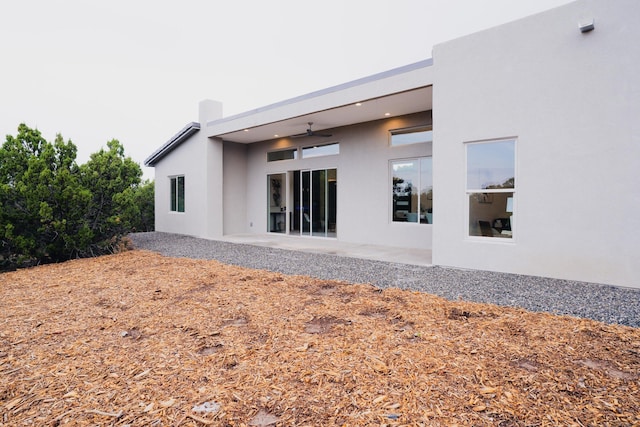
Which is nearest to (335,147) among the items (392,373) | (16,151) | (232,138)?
(232,138)

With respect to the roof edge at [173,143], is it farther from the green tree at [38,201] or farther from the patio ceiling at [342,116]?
the green tree at [38,201]

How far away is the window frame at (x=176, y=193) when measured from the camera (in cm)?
1317

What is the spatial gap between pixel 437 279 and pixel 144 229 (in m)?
15.2

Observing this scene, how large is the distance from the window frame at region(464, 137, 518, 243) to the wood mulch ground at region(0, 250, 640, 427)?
2327mm

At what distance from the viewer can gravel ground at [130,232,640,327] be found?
402cm

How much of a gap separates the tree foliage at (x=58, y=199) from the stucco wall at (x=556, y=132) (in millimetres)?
8085

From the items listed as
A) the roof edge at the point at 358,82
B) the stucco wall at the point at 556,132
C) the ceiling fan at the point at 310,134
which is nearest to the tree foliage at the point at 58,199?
the roof edge at the point at 358,82

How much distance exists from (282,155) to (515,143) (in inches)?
335

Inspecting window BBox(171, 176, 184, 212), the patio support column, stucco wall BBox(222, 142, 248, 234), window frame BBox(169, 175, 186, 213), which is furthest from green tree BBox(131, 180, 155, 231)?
the patio support column

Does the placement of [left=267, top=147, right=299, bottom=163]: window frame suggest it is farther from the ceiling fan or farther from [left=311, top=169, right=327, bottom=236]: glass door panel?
[left=311, top=169, right=327, bottom=236]: glass door panel

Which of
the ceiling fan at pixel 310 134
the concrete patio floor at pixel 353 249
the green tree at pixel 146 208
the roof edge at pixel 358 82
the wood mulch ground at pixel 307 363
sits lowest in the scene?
the wood mulch ground at pixel 307 363

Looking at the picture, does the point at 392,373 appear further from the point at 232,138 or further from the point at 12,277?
the point at 232,138

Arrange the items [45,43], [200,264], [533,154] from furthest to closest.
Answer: [45,43]
[200,264]
[533,154]

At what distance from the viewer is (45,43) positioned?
12.7 metres
